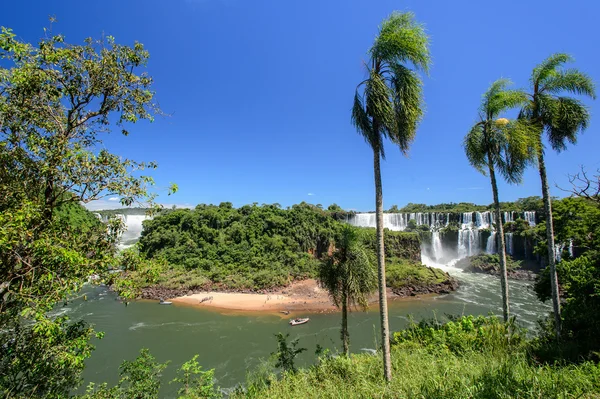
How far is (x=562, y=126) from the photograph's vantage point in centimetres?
805

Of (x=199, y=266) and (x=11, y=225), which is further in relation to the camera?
(x=199, y=266)

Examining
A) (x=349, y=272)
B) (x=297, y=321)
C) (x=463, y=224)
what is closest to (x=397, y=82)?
(x=349, y=272)

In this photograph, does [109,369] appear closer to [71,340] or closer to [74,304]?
[71,340]

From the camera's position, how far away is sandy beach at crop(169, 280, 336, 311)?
26922 millimetres

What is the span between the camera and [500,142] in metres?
8.30

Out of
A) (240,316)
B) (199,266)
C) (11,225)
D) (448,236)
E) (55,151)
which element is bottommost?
(240,316)

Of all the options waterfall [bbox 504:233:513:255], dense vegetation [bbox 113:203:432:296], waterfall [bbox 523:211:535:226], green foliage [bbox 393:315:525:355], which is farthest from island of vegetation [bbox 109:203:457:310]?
green foliage [bbox 393:315:525:355]

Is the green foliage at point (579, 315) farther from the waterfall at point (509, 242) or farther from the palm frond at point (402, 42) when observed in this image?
the waterfall at point (509, 242)

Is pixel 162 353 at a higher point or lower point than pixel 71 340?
lower

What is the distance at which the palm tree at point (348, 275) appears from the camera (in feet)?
33.9

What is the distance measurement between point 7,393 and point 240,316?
2235 cm

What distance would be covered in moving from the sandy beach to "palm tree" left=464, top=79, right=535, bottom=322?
20.9m

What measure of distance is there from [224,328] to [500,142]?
21671mm

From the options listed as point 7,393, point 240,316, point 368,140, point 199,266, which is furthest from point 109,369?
point 199,266
